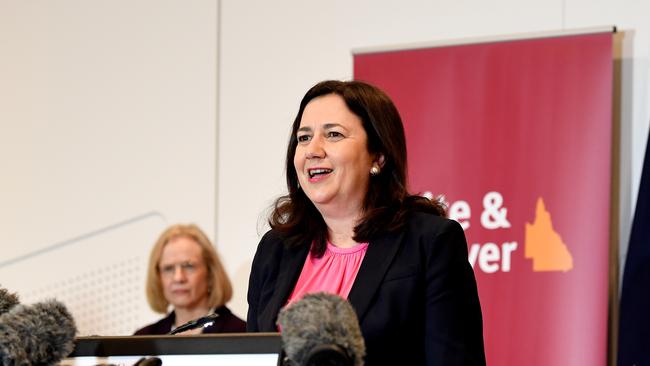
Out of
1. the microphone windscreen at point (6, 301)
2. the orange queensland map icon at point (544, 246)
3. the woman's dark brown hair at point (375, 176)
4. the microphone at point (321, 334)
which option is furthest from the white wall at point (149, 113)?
the microphone at point (321, 334)

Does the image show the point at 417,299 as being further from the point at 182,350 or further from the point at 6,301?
the point at 6,301

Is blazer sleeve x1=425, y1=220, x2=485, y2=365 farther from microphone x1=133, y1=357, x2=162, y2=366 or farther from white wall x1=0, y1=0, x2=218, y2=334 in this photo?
white wall x1=0, y1=0, x2=218, y2=334

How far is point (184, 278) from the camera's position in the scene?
16.3 ft

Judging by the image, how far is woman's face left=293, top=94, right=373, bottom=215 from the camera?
8.89ft

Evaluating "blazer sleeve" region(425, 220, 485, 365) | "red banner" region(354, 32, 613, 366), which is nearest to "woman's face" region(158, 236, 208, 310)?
"red banner" region(354, 32, 613, 366)

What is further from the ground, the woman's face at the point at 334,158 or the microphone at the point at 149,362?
the woman's face at the point at 334,158

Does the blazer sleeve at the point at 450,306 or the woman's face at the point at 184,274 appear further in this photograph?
the woman's face at the point at 184,274

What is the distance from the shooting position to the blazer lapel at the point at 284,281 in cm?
259

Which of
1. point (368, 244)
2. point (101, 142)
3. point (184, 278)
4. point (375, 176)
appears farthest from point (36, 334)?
point (101, 142)

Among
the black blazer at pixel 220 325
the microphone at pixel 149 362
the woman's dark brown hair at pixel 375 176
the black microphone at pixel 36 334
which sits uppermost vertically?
the woman's dark brown hair at pixel 375 176

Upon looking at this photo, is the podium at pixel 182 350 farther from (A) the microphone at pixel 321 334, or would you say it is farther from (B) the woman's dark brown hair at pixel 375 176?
(B) the woman's dark brown hair at pixel 375 176

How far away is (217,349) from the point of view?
1.97 meters

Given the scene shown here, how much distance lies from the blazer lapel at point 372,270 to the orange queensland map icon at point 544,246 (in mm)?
1809

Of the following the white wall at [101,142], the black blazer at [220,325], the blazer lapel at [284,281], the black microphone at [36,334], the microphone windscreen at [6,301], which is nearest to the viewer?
the black microphone at [36,334]
